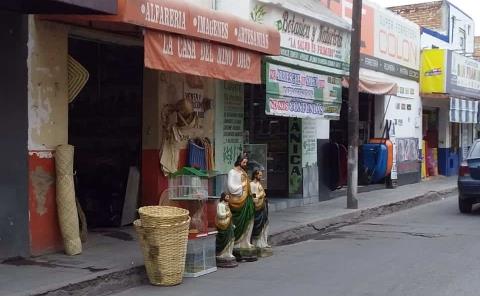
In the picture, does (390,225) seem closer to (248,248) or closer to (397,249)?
(397,249)

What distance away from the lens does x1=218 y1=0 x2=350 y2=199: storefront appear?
1180 centimetres

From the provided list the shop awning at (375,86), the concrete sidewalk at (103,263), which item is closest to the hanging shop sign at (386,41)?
the shop awning at (375,86)

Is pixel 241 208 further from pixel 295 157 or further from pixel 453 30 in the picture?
pixel 453 30

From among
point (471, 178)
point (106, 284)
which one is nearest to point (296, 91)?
point (471, 178)

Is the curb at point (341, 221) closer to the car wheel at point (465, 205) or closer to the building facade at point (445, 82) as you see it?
A: the car wheel at point (465, 205)

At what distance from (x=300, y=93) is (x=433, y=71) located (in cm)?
1034

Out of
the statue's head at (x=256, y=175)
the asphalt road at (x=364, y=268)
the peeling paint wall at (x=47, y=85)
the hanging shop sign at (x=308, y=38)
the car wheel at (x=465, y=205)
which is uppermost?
the hanging shop sign at (x=308, y=38)

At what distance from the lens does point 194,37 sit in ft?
28.6

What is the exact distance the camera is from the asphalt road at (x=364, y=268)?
22.6 ft

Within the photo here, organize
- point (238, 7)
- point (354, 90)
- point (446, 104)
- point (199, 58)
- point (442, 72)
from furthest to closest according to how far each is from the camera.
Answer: point (446, 104) → point (442, 72) → point (354, 90) → point (238, 7) → point (199, 58)

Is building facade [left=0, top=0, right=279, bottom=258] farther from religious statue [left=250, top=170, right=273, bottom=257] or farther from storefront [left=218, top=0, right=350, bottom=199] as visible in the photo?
religious statue [left=250, top=170, right=273, bottom=257]

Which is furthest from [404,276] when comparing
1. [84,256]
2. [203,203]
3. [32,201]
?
[32,201]

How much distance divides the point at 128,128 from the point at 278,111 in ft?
9.03

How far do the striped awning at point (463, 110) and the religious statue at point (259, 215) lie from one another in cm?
1527
